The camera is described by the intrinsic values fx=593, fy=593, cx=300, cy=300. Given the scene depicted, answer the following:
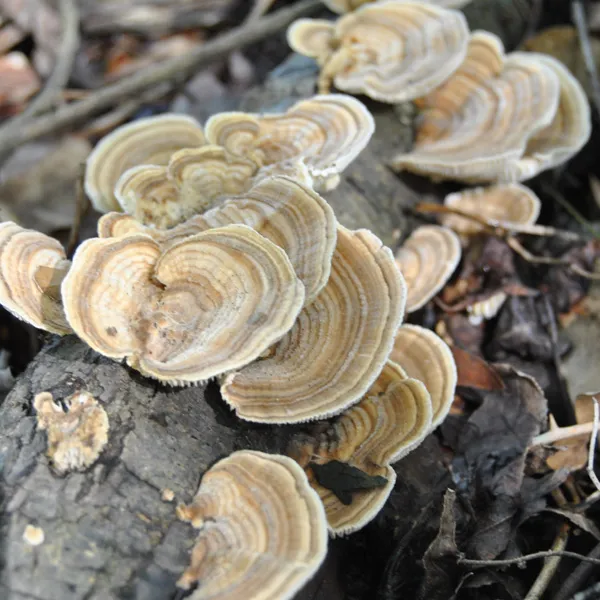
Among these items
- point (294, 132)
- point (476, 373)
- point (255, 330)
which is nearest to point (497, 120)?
point (294, 132)

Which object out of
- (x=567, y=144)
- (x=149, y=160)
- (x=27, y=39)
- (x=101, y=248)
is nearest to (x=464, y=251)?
(x=567, y=144)

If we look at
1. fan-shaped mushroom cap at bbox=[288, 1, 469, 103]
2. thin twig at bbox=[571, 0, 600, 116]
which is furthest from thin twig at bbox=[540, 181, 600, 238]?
fan-shaped mushroom cap at bbox=[288, 1, 469, 103]

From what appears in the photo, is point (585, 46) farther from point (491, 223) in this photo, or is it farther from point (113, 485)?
point (113, 485)

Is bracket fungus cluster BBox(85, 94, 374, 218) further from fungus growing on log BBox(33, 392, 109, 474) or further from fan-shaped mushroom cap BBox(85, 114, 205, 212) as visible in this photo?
fungus growing on log BBox(33, 392, 109, 474)

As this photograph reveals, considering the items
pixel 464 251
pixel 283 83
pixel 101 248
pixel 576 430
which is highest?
pixel 101 248

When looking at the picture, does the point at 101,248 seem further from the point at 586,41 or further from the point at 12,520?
the point at 586,41
